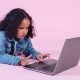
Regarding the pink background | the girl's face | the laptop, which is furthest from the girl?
the pink background

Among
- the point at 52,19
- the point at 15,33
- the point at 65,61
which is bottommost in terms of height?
the point at 52,19

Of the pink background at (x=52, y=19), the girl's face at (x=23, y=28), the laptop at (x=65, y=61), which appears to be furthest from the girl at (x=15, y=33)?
the pink background at (x=52, y=19)

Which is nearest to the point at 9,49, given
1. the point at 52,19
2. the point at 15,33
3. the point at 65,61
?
the point at 15,33

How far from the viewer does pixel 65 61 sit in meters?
1.40

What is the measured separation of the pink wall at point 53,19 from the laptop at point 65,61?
49.7 inches

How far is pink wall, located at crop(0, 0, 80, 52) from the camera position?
9.31 ft

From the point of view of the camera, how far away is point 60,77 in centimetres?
135

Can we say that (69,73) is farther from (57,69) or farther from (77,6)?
(77,6)

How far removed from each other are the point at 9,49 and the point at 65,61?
0.71 meters

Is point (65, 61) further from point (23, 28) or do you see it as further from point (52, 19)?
point (52, 19)

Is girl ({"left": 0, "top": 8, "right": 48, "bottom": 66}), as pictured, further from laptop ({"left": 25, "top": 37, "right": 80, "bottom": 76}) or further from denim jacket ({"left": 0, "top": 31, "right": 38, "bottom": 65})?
laptop ({"left": 25, "top": 37, "right": 80, "bottom": 76})

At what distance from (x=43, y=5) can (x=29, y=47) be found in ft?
2.82

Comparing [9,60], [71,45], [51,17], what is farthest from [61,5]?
[71,45]

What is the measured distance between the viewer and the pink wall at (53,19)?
284cm
